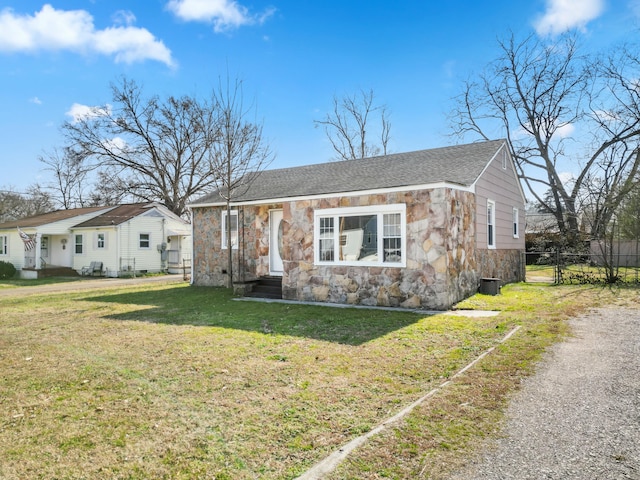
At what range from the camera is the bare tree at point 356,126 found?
3166 cm

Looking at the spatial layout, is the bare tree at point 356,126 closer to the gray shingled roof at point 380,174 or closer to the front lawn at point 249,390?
the gray shingled roof at point 380,174

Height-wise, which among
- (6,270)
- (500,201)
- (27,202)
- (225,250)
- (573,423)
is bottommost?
(573,423)

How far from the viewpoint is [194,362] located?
17.4 ft

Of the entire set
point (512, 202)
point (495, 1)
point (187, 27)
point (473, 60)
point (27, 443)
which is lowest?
point (27, 443)

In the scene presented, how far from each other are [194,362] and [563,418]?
4241mm

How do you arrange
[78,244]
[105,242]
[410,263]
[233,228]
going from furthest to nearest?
[78,244], [105,242], [233,228], [410,263]

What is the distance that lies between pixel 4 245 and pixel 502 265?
27.9 m

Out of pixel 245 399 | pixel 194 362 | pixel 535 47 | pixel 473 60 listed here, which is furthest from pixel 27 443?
pixel 535 47

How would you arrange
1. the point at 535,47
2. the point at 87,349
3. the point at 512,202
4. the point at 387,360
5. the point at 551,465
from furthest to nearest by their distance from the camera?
the point at 535,47 → the point at 512,202 → the point at 87,349 → the point at 387,360 → the point at 551,465

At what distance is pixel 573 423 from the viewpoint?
3.40m

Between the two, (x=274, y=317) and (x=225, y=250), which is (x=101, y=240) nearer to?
(x=225, y=250)

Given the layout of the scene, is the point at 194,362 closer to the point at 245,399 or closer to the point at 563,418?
the point at 245,399

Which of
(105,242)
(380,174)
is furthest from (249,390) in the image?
(105,242)

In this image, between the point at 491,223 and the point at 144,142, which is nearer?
the point at 491,223
